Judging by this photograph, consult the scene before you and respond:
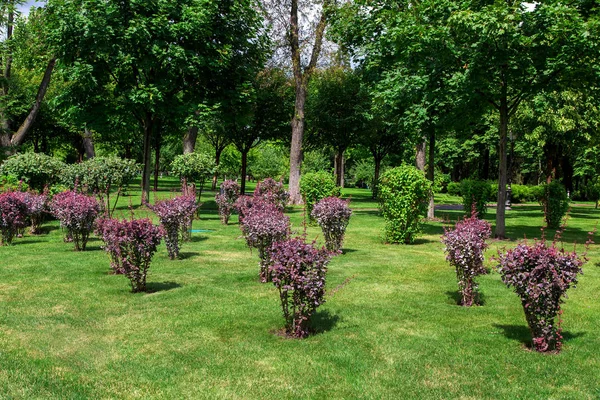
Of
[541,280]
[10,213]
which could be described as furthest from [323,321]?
[10,213]

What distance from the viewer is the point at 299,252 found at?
6480mm

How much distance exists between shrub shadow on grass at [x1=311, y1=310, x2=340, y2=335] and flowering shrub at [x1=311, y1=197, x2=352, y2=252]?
15.7ft

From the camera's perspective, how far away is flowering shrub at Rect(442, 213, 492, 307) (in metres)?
7.91

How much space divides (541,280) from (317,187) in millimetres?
13617

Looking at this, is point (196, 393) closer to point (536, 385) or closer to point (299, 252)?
point (299, 252)

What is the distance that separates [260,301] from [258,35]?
71.1 ft

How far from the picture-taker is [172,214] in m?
11.0

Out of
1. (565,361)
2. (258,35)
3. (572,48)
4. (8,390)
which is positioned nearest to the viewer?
(8,390)

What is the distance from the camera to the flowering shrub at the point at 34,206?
15.0 meters

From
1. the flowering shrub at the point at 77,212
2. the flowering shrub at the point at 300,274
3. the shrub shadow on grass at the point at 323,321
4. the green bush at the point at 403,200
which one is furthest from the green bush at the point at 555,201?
the flowering shrub at the point at 77,212

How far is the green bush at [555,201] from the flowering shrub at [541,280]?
643 inches

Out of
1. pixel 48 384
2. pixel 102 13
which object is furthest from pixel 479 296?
pixel 102 13

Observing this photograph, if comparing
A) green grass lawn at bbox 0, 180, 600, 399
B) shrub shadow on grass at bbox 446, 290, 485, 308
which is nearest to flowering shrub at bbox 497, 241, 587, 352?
green grass lawn at bbox 0, 180, 600, 399

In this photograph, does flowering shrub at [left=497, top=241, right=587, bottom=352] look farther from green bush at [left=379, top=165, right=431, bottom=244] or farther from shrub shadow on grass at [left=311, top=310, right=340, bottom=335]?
green bush at [left=379, top=165, right=431, bottom=244]
